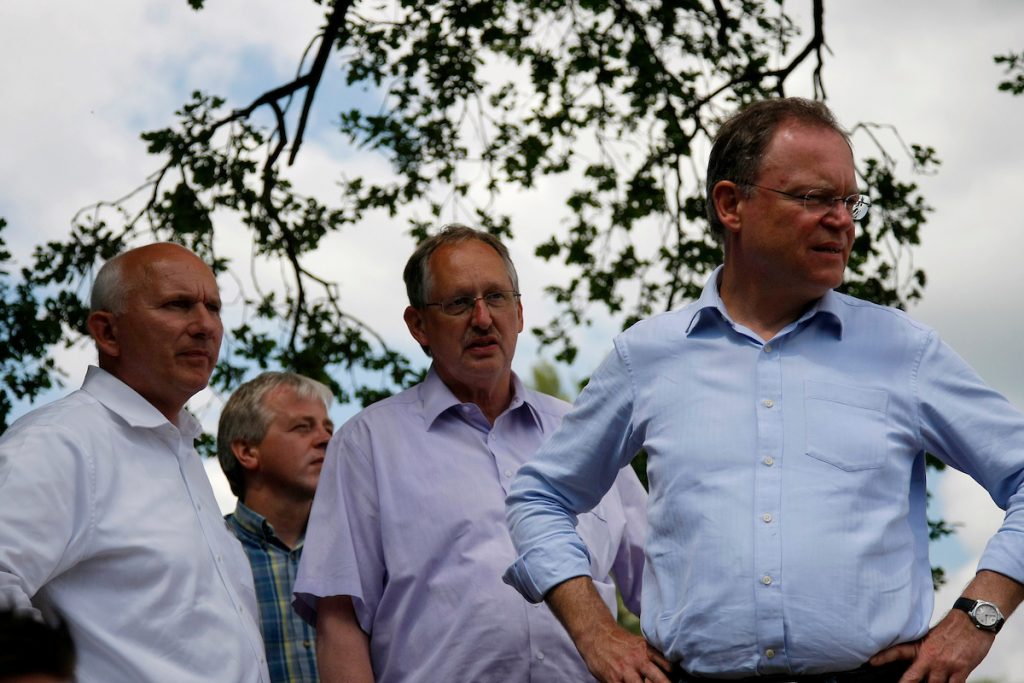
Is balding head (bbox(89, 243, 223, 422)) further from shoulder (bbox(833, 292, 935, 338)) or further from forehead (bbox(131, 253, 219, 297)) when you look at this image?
shoulder (bbox(833, 292, 935, 338))

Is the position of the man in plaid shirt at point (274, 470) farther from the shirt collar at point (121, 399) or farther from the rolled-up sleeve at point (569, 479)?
the rolled-up sleeve at point (569, 479)

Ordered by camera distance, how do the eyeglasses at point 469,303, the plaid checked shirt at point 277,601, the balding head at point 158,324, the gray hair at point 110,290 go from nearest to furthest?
1. the balding head at point 158,324
2. the gray hair at point 110,290
3. the eyeglasses at point 469,303
4. the plaid checked shirt at point 277,601

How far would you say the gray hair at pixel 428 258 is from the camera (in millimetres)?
4848

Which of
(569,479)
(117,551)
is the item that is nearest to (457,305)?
(569,479)

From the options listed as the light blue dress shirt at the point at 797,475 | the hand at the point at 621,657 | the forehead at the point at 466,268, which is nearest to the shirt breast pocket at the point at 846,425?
the light blue dress shirt at the point at 797,475

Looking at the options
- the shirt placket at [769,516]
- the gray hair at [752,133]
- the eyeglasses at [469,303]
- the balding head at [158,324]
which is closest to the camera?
the shirt placket at [769,516]

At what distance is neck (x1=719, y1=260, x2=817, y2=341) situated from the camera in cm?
341

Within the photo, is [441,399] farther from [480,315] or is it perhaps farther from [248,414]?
[248,414]

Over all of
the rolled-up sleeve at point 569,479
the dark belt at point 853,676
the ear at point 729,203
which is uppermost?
the ear at point 729,203

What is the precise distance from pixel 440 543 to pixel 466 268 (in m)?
0.93

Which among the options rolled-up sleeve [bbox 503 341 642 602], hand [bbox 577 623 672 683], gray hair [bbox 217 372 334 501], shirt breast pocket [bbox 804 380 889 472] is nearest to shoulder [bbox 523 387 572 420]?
rolled-up sleeve [bbox 503 341 642 602]

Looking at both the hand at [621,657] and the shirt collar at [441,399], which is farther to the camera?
the shirt collar at [441,399]

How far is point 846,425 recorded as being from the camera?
3232 millimetres

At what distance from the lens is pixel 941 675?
10.2ft
